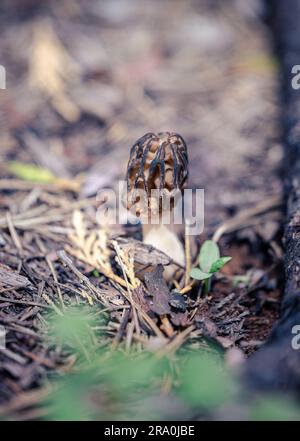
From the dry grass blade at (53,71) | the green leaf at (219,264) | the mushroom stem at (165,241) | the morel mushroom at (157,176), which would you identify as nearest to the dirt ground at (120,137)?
the dry grass blade at (53,71)

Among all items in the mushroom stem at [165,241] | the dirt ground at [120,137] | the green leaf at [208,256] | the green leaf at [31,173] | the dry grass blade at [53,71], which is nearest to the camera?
the dirt ground at [120,137]

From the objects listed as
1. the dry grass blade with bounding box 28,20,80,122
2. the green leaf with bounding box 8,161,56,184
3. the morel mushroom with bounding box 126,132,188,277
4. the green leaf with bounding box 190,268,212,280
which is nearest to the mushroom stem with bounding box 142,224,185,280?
the morel mushroom with bounding box 126,132,188,277

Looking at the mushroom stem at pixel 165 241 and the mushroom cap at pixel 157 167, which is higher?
the mushroom cap at pixel 157 167

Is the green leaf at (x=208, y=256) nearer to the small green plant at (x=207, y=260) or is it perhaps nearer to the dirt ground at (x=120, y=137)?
the small green plant at (x=207, y=260)

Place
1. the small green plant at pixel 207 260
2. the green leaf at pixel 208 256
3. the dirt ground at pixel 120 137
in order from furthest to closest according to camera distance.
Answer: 1. the green leaf at pixel 208 256
2. the small green plant at pixel 207 260
3. the dirt ground at pixel 120 137

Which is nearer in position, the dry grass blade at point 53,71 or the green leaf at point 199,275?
the green leaf at point 199,275

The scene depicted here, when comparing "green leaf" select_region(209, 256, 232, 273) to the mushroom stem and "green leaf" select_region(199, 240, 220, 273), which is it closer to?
"green leaf" select_region(199, 240, 220, 273)

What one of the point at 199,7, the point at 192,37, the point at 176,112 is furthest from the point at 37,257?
the point at 199,7
